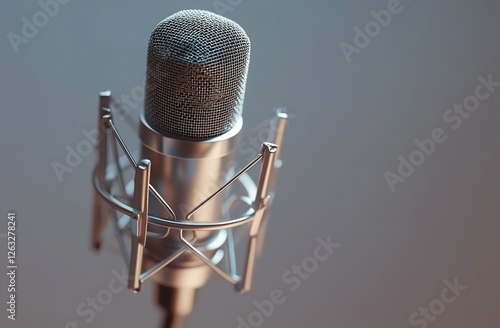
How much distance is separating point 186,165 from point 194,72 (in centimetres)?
13

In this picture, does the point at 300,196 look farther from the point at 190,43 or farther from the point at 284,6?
the point at 190,43

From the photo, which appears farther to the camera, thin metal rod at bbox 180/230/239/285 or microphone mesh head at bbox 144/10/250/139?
thin metal rod at bbox 180/230/239/285

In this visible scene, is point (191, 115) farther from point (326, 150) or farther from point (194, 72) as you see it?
point (326, 150)

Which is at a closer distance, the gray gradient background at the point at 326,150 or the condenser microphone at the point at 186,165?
the condenser microphone at the point at 186,165

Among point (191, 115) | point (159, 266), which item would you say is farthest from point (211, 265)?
point (191, 115)

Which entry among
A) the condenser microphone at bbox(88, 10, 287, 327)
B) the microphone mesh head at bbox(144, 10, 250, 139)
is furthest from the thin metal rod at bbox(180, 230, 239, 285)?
the microphone mesh head at bbox(144, 10, 250, 139)

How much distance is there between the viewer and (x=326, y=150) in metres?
1.27

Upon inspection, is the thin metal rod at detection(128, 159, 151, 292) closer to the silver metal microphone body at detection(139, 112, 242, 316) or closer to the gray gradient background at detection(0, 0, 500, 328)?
the silver metal microphone body at detection(139, 112, 242, 316)

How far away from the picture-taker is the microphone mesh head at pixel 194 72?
677mm

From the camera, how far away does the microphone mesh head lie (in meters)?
0.68

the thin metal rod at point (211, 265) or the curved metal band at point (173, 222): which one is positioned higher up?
the curved metal band at point (173, 222)

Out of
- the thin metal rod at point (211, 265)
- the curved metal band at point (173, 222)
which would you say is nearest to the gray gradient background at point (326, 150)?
the thin metal rod at point (211, 265)

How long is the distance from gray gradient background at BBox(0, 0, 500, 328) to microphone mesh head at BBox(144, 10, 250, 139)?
0.39 metres

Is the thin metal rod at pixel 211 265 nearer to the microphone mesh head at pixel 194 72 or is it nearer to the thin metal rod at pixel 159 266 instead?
the thin metal rod at pixel 159 266
